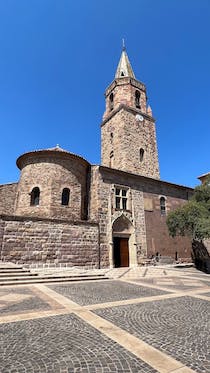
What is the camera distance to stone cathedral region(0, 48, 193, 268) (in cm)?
1272

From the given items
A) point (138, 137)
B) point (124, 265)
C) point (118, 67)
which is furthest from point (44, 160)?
point (118, 67)

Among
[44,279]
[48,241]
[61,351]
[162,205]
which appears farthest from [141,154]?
[61,351]

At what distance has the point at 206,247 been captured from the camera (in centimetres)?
1986

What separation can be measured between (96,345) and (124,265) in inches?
562

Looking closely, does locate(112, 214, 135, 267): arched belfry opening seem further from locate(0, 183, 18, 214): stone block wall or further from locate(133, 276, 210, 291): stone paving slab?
locate(0, 183, 18, 214): stone block wall

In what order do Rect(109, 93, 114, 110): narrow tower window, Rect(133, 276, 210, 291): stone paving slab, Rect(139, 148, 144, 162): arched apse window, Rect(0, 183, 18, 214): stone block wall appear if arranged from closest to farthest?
Rect(133, 276, 210, 291): stone paving slab, Rect(0, 183, 18, 214): stone block wall, Rect(139, 148, 144, 162): arched apse window, Rect(109, 93, 114, 110): narrow tower window

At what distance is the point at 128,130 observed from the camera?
2517 cm

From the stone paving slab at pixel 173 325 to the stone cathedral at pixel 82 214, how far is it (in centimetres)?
890

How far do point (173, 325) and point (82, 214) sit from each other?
13282 mm

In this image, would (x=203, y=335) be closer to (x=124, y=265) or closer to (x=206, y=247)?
(x=124, y=265)

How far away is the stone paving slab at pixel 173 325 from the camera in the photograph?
275 centimetres

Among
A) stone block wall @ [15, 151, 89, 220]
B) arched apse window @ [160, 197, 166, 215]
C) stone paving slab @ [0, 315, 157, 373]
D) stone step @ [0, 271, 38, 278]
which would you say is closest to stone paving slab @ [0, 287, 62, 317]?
stone paving slab @ [0, 315, 157, 373]

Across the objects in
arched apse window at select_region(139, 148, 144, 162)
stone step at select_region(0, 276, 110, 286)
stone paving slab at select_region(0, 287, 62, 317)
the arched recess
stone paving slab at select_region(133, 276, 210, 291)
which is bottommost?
stone paving slab at select_region(133, 276, 210, 291)

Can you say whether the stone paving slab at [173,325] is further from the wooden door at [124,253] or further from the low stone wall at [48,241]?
the wooden door at [124,253]
